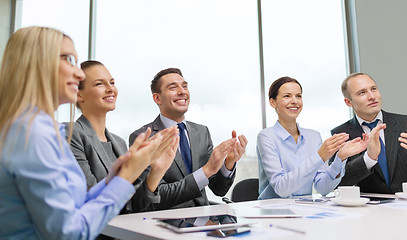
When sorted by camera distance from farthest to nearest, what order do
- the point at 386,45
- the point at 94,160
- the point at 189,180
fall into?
the point at 386,45, the point at 189,180, the point at 94,160

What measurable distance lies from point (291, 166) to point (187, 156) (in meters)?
0.79

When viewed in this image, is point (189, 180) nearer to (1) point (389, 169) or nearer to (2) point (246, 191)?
(2) point (246, 191)

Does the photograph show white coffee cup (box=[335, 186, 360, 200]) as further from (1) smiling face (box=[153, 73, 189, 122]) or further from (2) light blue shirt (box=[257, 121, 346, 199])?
(1) smiling face (box=[153, 73, 189, 122])

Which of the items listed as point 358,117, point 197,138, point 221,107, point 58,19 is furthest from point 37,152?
point 58,19

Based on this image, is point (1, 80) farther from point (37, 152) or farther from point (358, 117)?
point (358, 117)

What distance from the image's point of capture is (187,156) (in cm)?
238

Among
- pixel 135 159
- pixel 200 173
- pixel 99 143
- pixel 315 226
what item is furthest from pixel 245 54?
pixel 135 159

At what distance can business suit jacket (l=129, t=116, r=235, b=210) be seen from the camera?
6.56 ft

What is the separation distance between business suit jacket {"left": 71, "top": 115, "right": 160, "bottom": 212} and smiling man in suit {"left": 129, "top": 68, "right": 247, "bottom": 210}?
127mm

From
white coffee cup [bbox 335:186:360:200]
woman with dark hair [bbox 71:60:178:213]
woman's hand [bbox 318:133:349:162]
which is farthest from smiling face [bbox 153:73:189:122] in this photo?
white coffee cup [bbox 335:186:360:200]

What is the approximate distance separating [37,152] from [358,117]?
8.48ft

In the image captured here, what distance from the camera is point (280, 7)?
173 inches

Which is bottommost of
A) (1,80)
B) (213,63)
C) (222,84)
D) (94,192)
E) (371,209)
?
(371,209)

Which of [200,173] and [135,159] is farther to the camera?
[200,173]
